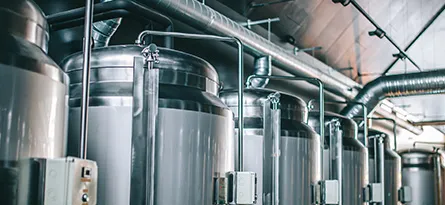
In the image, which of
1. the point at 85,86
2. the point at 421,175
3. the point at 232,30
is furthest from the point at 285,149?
the point at 421,175

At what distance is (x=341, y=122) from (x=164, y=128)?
3685 mm

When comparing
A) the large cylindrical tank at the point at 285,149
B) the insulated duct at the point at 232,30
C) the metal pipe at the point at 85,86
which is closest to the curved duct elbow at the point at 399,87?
the insulated duct at the point at 232,30

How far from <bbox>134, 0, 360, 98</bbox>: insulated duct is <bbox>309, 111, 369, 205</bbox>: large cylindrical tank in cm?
101

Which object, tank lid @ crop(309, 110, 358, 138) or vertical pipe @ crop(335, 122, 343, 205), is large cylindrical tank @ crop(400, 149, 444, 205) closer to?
tank lid @ crop(309, 110, 358, 138)

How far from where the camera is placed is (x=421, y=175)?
34.7ft

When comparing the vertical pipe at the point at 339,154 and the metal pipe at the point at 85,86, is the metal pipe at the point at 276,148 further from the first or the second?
the metal pipe at the point at 85,86

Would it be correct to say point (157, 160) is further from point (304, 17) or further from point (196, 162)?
A: point (304, 17)

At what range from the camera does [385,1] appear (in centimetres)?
882

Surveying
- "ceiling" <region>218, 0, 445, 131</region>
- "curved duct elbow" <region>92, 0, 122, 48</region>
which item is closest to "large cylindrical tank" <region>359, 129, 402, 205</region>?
"ceiling" <region>218, 0, 445, 131</region>

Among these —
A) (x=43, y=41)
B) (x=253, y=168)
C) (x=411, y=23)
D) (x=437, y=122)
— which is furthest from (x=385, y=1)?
(x=43, y=41)

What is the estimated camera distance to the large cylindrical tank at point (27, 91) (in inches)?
79.8

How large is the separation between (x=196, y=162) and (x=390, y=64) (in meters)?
8.06

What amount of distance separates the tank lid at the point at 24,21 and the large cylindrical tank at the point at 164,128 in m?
0.75

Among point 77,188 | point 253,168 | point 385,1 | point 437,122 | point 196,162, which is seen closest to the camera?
point 77,188
